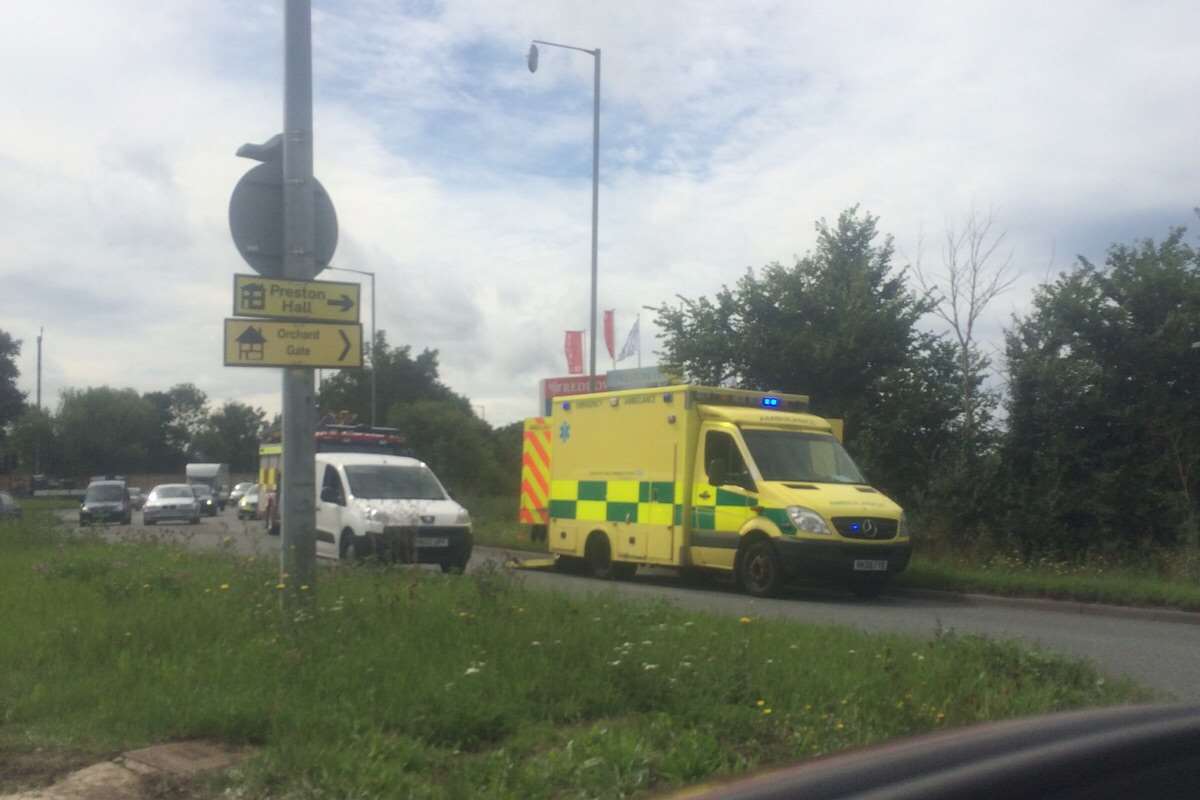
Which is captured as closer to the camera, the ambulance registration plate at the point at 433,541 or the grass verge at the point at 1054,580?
the grass verge at the point at 1054,580

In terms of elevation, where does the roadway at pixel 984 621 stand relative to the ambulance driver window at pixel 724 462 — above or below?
below

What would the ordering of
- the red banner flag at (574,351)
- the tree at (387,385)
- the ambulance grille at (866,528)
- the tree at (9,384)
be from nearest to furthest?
1. the ambulance grille at (866,528)
2. the red banner flag at (574,351)
3. the tree at (387,385)
4. the tree at (9,384)

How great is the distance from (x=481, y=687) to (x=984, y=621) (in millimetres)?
8089

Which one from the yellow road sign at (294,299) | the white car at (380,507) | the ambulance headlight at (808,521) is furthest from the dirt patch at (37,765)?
the ambulance headlight at (808,521)

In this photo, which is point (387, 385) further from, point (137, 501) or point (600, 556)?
point (600, 556)

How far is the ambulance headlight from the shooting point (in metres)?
14.6

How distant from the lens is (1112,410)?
59.2 ft

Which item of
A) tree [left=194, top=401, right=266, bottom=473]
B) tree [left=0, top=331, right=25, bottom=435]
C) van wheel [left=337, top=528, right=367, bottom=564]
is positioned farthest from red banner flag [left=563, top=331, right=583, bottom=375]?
tree [left=194, top=401, right=266, bottom=473]

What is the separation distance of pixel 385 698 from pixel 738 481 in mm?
9336

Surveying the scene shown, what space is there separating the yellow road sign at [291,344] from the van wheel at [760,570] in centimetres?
775

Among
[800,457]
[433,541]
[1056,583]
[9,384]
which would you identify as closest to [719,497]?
[800,457]

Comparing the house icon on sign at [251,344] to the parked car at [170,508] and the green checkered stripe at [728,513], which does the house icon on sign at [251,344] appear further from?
the parked car at [170,508]

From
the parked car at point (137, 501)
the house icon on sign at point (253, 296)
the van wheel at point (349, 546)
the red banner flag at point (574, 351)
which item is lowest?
the parked car at point (137, 501)

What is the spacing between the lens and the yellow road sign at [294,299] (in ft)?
26.7
